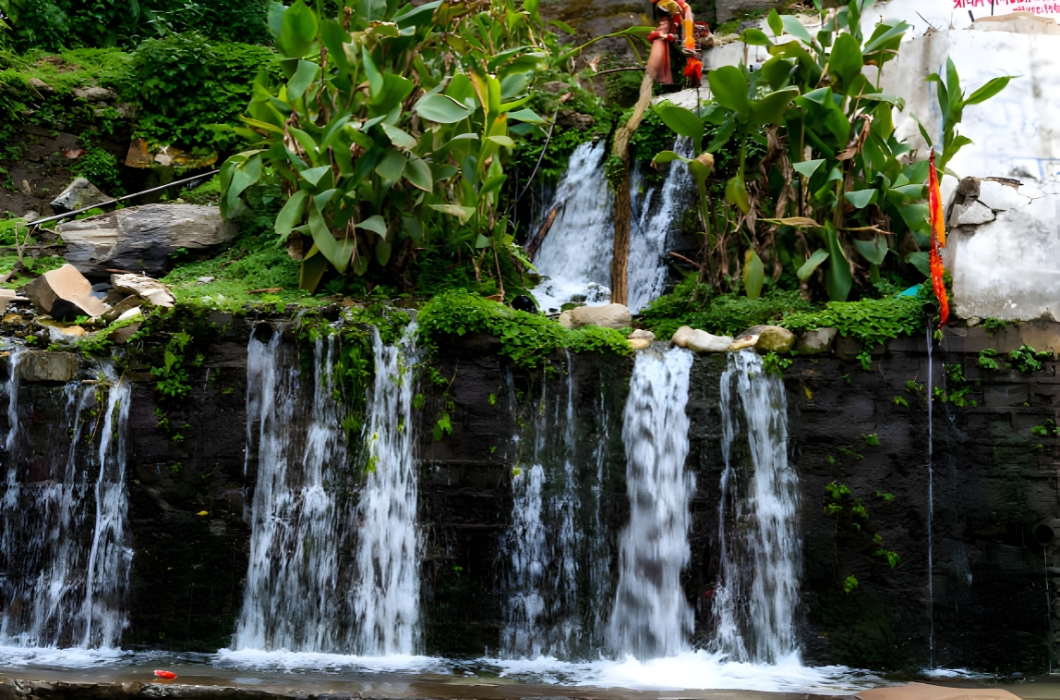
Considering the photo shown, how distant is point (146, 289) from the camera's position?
6188mm

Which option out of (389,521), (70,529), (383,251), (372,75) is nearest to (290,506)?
(389,521)

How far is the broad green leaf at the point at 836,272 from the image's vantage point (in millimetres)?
5926

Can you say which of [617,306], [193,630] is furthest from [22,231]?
[617,306]

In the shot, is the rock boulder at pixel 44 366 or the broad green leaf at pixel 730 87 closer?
the rock boulder at pixel 44 366

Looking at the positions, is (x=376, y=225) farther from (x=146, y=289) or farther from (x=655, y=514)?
(x=655, y=514)

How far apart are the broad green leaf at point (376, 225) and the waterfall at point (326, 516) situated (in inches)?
31.6

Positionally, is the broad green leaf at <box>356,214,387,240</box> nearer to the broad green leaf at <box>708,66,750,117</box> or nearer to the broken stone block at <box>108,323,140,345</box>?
the broken stone block at <box>108,323,140,345</box>

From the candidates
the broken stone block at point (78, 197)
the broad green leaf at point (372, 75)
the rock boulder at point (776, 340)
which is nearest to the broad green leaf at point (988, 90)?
the rock boulder at point (776, 340)

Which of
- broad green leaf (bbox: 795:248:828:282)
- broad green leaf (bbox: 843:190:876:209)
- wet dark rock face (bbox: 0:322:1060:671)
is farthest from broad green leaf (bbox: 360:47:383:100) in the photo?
broad green leaf (bbox: 843:190:876:209)

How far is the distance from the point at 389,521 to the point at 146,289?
259 cm

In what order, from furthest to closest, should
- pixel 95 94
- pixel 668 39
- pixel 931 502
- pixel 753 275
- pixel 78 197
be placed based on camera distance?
pixel 95 94, pixel 78 197, pixel 668 39, pixel 753 275, pixel 931 502

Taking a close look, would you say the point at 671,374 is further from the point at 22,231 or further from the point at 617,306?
the point at 22,231

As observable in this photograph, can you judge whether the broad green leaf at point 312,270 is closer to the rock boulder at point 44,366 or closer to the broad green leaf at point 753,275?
the rock boulder at point 44,366

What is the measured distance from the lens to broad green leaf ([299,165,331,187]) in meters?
5.61
